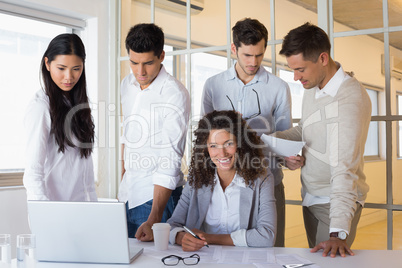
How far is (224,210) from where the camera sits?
2.04 metres

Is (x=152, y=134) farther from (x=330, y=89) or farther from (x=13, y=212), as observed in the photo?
(x=13, y=212)

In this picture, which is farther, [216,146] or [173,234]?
[216,146]

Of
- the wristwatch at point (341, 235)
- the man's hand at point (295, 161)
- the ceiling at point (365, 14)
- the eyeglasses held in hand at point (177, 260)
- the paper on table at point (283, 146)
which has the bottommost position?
the eyeglasses held in hand at point (177, 260)

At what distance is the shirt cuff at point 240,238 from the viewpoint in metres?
1.79

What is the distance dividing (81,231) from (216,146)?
2.77ft

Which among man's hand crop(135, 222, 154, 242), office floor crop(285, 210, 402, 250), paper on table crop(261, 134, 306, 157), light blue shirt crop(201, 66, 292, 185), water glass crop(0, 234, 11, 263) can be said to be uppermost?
light blue shirt crop(201, 66, 292, 185)

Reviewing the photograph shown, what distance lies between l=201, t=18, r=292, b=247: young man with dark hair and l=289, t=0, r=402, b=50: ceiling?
533mm

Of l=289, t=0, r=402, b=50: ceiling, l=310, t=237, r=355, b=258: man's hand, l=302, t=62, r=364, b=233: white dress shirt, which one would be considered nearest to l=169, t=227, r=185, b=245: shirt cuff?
l=310, t=237, r=355, b=258: man's hand

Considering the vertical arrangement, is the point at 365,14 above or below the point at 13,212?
A: above

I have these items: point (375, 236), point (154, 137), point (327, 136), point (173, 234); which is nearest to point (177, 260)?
point (173, 234)

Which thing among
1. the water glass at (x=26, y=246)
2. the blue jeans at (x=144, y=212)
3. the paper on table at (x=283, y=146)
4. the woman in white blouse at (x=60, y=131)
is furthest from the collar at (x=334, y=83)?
the water glass at (x=26, y=246)

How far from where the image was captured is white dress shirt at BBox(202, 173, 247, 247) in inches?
79.6

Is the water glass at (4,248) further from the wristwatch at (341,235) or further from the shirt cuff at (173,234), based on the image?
the wristwatch at (341,235)

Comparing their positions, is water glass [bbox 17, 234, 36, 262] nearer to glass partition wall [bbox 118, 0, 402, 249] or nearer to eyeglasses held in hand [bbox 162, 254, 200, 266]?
eyeglasses held in hand [bbox 162, 254, 200, 266]
